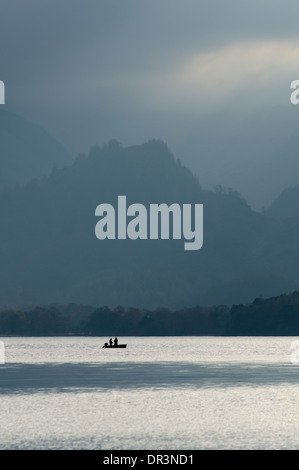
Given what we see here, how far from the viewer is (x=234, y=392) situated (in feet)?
A: 415

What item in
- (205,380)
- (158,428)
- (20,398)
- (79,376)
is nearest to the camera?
(158,428)

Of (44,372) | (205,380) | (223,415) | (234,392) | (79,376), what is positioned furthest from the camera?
(44,372)

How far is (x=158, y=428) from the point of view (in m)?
90.4

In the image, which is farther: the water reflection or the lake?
the water reflection

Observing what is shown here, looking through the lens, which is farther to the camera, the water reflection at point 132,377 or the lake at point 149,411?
the water reflection at point 132,377

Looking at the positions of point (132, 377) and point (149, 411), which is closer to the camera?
point (149, 411)
